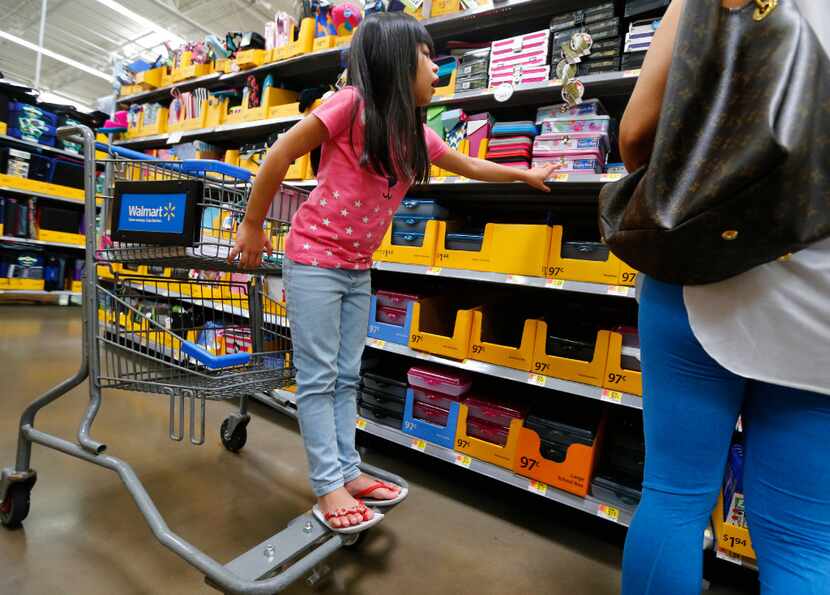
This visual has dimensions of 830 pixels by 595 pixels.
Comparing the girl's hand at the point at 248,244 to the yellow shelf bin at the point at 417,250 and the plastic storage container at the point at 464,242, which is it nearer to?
the yellow shelf bin at the point at 417,250

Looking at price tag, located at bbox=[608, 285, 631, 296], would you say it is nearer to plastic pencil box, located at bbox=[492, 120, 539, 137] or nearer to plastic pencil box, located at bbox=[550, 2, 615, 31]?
plastic pencil box, located at bbox=[492, 120, 539, 137]

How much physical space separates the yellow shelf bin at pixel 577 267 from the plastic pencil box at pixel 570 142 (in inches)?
12.5

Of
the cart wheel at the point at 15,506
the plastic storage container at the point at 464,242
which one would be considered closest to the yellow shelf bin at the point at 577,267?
the plastic storage container at the point at 464,242

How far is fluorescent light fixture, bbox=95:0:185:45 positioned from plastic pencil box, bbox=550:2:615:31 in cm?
798

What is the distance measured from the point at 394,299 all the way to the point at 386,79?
1133 mm

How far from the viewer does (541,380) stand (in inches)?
63.3

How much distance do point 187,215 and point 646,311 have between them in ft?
3.38

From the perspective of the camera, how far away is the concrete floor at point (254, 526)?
1.16m

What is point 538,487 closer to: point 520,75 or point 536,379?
point 536,379

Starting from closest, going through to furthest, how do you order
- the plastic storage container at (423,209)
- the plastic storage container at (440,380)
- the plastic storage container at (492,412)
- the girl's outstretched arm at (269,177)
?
1. the girl's outstretched arm at (269,177)
2. the plastic storage container at (492,412)
3. the plastic storage container at (440,380)
4. the plastic storage container at (423,209)

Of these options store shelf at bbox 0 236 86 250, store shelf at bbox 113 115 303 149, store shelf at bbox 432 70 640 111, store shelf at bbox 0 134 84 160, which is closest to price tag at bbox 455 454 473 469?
store shelf at bbox 432 70 640 111

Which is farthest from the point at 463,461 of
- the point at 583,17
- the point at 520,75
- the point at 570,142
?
the point at 583,17

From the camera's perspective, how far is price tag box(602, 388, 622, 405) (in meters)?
1.47

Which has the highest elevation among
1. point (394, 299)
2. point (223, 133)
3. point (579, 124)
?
point (223, 133)
